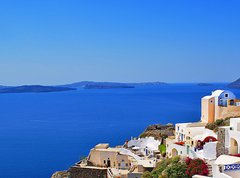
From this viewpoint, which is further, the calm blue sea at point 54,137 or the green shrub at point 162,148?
the calm blue sea at point 54,137

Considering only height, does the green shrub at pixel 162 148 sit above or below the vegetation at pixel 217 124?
below

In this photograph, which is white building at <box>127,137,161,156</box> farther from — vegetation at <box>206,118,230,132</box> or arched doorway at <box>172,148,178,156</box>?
vegetation at <box>206,118,230,132</box>

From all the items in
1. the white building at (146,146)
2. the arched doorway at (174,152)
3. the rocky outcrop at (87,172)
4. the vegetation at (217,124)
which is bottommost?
the rocky outcrop at (87,172)

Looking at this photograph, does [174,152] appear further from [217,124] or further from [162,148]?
[217,124]

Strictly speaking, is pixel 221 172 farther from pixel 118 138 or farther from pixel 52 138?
pixel 52 138

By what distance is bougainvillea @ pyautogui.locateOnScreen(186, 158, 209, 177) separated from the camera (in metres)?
18.5

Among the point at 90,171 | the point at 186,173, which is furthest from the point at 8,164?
the point at 186,173

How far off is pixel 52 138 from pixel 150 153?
41545 mm

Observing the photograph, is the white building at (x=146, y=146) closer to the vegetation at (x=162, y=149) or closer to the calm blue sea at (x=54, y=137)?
the vegetation at (x=162, y=149)

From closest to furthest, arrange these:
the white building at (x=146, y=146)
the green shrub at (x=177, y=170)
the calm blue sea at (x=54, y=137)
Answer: the green shrub at (x=177, y=170) → the white building at (x=146, y=146) → the calm blue sea at (x=54, y=137)

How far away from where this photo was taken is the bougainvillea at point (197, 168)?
1851cm

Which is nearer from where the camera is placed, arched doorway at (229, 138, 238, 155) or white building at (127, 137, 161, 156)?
arched doorway at (229, 138, 238, 155)

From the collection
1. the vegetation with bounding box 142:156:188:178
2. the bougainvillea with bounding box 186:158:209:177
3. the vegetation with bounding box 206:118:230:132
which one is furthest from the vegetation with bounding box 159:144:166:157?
the bougainvillea with bounding box 186:158:209:177

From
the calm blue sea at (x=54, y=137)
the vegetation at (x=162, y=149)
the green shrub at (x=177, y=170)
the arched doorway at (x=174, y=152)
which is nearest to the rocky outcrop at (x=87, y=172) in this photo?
the vegetation at (x=162, y=149)
